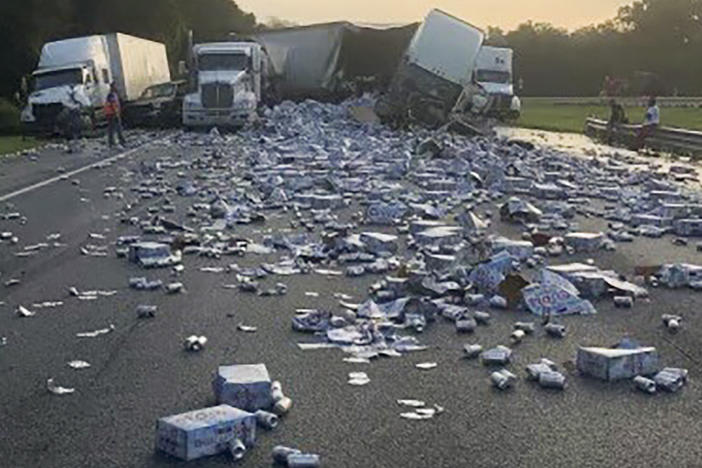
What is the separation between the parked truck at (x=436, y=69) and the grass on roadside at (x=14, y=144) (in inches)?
463

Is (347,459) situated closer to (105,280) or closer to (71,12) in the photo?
(105,280)

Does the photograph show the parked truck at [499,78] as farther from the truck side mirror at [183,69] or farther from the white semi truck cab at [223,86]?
the truck side mirror at [183,69]

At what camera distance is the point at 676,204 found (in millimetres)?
15844

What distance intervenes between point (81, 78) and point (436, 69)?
13.3 m

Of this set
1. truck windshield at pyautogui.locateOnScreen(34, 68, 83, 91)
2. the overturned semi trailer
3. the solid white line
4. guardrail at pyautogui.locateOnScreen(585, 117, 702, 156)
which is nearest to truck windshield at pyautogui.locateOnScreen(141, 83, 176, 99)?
the overturned semi trailer

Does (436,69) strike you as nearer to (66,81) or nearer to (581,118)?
(66,81)

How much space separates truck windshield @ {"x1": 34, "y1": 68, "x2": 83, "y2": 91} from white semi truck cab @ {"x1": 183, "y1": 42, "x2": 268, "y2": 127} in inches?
156

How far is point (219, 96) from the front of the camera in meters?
39.5

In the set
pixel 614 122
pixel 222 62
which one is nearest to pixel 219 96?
pixel 222 62

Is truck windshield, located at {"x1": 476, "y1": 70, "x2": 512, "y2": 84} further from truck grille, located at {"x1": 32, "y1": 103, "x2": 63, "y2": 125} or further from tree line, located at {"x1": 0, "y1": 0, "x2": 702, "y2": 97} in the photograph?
tree line, located at {"x1": 0, "y1": 0, "x2": 702, "y2": 97}

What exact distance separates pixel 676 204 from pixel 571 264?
5.72 meters

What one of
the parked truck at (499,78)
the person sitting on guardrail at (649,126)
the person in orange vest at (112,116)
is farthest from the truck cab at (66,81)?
the person sitting on guardrail at (649,126)

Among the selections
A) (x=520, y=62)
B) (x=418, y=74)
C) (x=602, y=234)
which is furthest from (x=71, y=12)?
(x=602, y=234)

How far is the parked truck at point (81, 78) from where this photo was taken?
39719 mm
